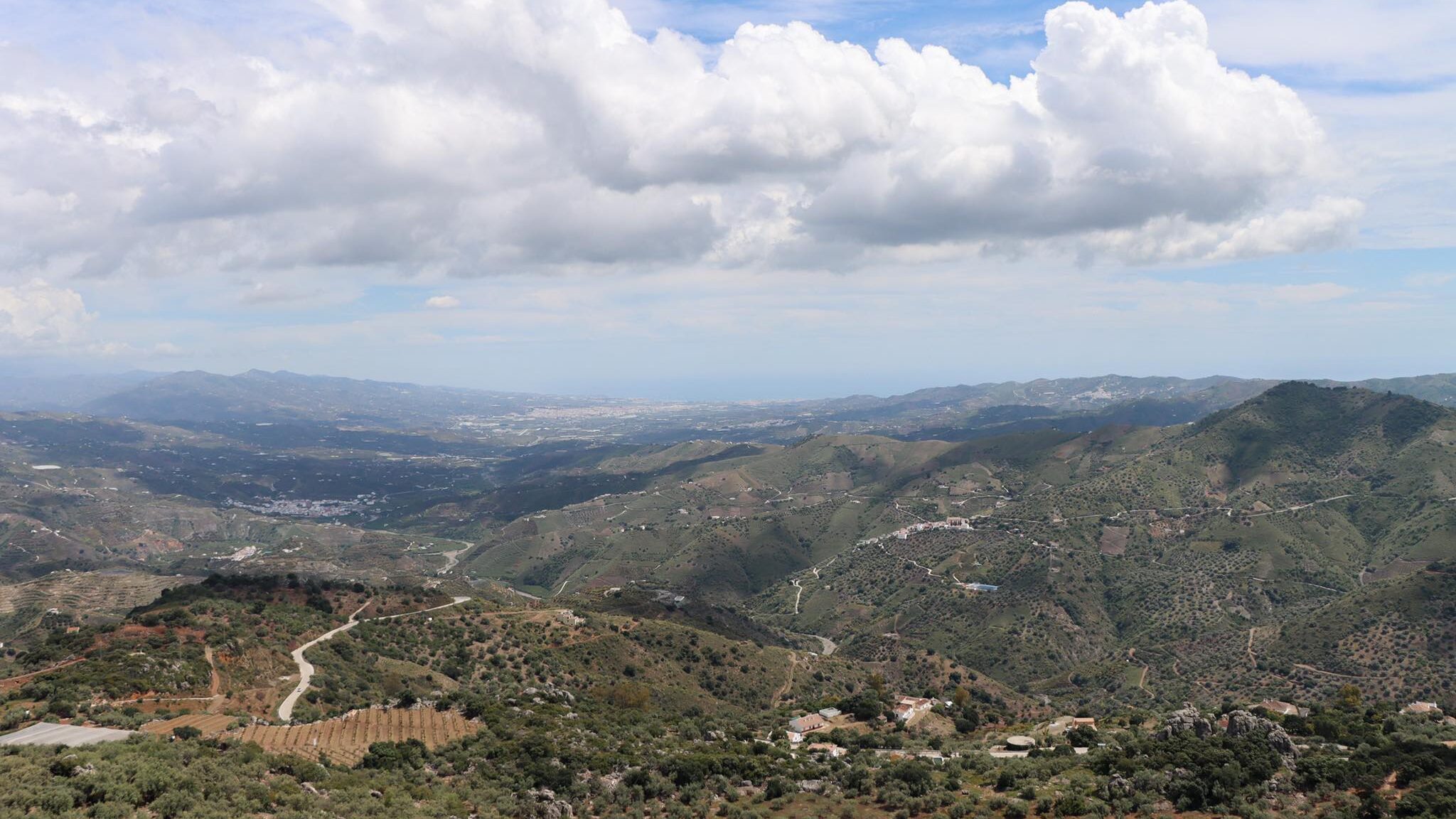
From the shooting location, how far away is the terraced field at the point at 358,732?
39906 mm

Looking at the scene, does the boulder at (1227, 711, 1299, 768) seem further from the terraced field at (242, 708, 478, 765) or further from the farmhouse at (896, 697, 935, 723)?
the terraced field at (242, 708, 478, 765)

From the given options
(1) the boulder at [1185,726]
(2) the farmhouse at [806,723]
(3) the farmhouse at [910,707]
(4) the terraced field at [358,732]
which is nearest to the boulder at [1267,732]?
(1) the boulder at [1185,726]

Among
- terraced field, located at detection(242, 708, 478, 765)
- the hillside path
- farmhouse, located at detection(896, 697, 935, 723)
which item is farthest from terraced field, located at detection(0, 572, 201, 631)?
farmhouse, located at detection(896, 697, 935, 723)

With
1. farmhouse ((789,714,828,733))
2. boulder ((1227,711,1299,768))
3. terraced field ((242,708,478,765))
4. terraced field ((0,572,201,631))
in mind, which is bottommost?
terraced field ((0,572,201,631))

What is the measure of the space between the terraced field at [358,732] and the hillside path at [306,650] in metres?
8.85

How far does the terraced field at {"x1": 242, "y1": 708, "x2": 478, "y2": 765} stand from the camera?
1571 inches

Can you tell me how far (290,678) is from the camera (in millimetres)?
64312

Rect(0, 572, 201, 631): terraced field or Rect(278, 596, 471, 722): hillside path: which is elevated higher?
Rect(278, 596, 471, 722): hillside path

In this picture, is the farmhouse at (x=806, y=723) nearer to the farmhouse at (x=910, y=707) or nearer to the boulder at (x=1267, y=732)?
the farmhouse at (x=910, y=707)

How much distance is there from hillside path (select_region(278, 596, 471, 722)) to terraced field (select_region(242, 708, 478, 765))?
8850mm

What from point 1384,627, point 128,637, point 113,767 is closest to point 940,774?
point 113,767

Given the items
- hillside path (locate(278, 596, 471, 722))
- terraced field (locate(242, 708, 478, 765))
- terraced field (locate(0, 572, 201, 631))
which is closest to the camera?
terraced field (locate(242, 708, 478, 765))

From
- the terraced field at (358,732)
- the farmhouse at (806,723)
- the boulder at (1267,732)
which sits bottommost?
the farmhouse at (806,723)

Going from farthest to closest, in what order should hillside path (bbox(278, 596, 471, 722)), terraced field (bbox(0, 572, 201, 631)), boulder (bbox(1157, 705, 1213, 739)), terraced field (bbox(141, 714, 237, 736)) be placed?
1. terraced field (bbox(0, 572, 201, 631))
2. hillside path (bbox(278, 596, 471, 722))
3. boulder (bbox(1157, 705, 1213, 739))
4. terraced field (bbox(141, 714, 237, 736))
